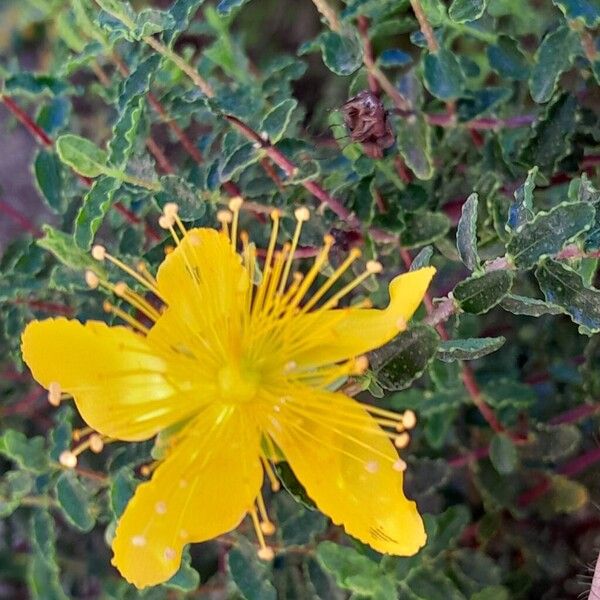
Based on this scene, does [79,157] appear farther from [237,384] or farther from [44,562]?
[44,562]

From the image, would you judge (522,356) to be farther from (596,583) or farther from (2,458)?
(2,458)

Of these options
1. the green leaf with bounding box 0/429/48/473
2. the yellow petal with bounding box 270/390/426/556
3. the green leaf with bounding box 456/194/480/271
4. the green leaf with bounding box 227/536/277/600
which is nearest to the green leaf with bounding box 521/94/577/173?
the green leaf with bounding box 456/194/480/271

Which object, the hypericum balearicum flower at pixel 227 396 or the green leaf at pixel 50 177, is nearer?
the hypericum balearicum flower at pixel 227 396

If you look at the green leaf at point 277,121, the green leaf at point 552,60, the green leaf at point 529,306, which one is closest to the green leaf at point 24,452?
the green leaf at point 277,121

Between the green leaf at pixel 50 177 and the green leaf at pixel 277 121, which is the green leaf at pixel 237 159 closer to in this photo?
the green leaf at pixel 277 121

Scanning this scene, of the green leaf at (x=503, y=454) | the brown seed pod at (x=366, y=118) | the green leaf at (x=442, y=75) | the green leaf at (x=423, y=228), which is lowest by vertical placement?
the green leaf at (x=503, y=454)

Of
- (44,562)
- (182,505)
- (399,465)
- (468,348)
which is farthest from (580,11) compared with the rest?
(44,562)
